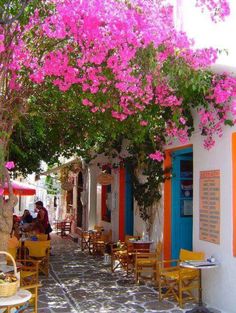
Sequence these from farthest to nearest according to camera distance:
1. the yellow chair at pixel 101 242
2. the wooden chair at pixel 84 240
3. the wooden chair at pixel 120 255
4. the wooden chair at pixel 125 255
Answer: the wooden chair at pixel 84 240 < the yellow chair at pixel 101 242 < the wooden chair at pixel 120 255 < the wooden chair at pixel 125 255

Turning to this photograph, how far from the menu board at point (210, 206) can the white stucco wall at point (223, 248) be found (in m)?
0.11

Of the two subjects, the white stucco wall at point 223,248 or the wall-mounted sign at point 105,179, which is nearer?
the white stucco wall at point 223,248

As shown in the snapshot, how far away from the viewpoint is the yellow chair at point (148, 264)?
9227mm

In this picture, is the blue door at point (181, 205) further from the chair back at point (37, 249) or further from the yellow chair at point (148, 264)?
the chair back at point (37, 249)

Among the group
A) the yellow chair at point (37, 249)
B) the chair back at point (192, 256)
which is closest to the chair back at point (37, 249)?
the yellow chair at point (37, 249)

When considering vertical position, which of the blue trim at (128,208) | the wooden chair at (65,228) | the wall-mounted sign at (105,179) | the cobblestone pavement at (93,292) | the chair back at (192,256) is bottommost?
the cobblestone pavement at (93,292)

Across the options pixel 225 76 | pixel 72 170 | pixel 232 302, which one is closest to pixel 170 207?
pixel 232 302

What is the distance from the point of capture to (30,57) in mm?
6367

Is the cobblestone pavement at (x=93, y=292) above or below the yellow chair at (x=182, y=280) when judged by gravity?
below

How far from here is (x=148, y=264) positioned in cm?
932

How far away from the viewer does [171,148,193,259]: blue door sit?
32.0 ft

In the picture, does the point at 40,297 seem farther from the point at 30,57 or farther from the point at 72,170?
the point at 72,170

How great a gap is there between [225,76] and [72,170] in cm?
1346

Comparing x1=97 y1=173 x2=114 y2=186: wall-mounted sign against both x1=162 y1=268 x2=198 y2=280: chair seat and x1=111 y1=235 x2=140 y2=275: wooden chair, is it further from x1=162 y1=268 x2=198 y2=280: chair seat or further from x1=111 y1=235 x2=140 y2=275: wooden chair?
x1=162 y1=268 x2=198 y2=280: chair seat
